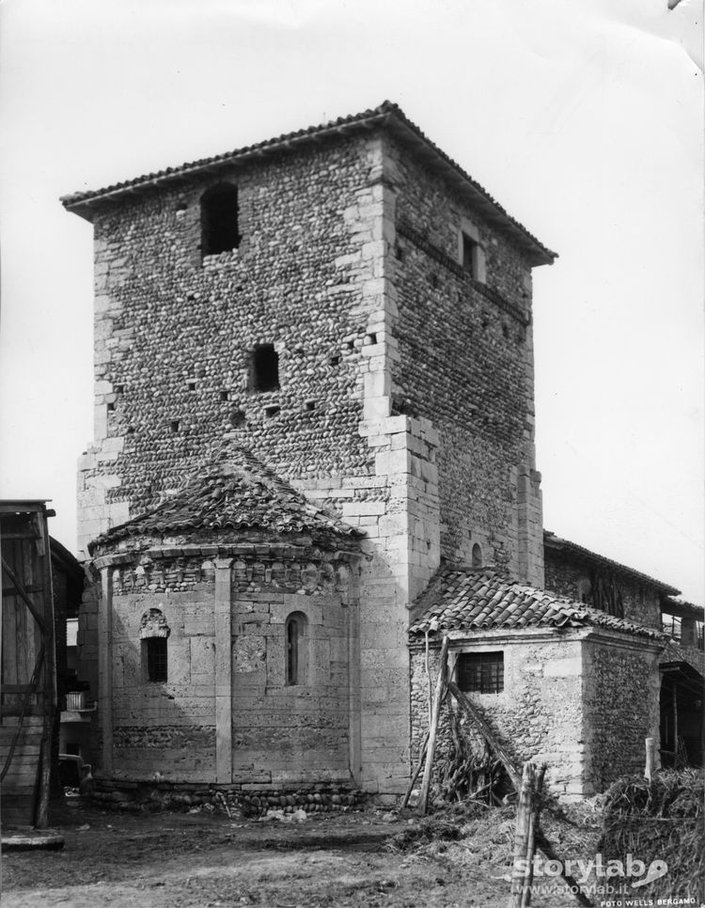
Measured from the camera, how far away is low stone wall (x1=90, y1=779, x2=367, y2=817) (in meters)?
17.3

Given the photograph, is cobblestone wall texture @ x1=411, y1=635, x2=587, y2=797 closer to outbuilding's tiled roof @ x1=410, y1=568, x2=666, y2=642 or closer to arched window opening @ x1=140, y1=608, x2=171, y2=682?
outbuilding's tiled roof @ x1=410, y1=568, x2=666, y2=642

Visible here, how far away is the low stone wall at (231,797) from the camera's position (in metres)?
17.3

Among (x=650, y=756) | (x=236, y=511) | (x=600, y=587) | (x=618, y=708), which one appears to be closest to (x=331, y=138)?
(x=236, y=511)

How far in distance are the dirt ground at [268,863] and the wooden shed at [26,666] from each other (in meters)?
0.95

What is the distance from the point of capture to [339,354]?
19.8 m

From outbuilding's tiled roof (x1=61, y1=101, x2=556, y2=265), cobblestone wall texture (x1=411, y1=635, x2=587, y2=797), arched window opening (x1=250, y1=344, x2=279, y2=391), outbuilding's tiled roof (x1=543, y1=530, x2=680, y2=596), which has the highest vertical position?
outbuilding's tiled roof (x1=61, y1=101, x2=556, y2=265)

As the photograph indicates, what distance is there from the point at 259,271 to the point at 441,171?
3.80m

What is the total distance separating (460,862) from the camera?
14.2 meters

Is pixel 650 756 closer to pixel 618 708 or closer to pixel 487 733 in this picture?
pixel 618 708

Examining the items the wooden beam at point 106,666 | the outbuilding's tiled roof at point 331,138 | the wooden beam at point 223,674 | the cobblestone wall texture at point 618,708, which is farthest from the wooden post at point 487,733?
the outbuilding's tiled roof at point 331,138

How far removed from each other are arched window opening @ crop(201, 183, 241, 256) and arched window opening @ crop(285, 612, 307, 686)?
286 inches

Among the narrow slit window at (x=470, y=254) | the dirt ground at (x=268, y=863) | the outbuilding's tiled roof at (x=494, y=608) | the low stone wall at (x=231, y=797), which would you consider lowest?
the dirt ground at (x=268, y=863)

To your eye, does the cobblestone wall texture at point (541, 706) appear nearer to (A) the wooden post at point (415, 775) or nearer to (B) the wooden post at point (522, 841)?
(A) the wooden post at point (415, 775)

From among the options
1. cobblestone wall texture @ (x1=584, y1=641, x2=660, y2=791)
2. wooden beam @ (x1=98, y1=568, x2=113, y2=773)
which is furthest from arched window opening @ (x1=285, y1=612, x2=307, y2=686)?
cobblestone wall texture @ (x1=584, y1=641, x2=660, y2=791)
